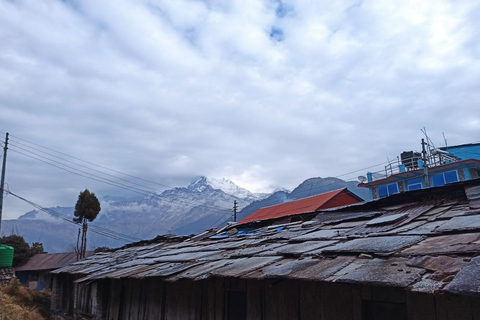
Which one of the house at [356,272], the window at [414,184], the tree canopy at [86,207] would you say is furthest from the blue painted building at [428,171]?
the tree canopy at [86,207]

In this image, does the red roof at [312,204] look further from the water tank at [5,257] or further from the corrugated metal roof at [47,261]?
the corrugated metal roof at [47,261]

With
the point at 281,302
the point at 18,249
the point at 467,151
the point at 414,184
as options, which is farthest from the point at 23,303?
the point at 467,151

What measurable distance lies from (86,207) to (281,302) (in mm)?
32304

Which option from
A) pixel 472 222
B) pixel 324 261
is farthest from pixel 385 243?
pixel 472 222

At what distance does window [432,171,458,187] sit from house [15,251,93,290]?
31.8 metres

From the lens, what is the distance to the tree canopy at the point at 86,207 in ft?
110

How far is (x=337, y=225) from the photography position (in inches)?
279

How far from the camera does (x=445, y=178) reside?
1085 inches

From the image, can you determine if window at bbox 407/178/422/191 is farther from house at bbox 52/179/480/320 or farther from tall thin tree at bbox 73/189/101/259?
tall thin tree at bbox 73/189/101/259

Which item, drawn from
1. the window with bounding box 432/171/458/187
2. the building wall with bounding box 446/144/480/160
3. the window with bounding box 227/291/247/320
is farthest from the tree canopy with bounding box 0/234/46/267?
the building wall with bounding box 446/144/480/160

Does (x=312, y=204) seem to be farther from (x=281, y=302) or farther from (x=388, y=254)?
(x=388, y=254)

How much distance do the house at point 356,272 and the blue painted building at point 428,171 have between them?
1883cm

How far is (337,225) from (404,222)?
5.50 ft

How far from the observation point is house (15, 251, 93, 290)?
35.3 metres
